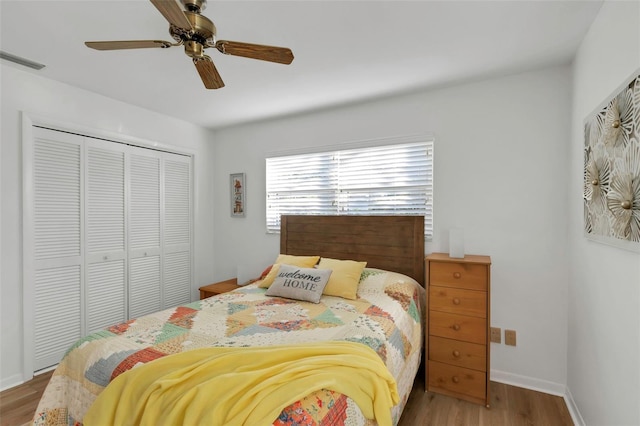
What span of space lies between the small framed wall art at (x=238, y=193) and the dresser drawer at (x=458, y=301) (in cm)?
258

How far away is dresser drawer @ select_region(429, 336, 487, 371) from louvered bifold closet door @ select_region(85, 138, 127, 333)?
3.08 meters

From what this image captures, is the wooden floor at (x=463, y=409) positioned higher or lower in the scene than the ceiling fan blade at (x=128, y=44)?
lower

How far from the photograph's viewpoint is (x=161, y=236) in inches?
147

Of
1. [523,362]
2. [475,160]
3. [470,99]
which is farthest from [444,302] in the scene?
[470,99]

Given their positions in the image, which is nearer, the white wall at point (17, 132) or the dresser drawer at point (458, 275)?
the dresser drawer at point (458, 275)

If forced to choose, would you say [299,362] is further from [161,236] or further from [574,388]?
[161,236]

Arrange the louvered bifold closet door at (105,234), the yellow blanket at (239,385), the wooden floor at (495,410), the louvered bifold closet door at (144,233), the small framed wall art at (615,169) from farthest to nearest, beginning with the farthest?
the louvered bifold closet door at (144,233)
the louvered bifold closet door at (105,234)
the wooden floor at (495,410)
the small framed wall art at (615,169)
the yellow blanket at (239,385)

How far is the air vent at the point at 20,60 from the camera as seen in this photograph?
2.33 m

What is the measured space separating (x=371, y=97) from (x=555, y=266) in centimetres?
214

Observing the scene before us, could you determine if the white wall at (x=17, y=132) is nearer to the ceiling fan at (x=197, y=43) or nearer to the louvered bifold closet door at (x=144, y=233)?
the louvered bifold closet door at (x=144, y=233)

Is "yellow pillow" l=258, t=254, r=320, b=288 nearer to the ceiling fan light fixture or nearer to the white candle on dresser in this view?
the white candle on dresser

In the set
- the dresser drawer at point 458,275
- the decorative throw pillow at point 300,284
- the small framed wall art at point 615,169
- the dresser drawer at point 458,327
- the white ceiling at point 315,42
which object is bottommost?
the dresser drawer at point 458,327

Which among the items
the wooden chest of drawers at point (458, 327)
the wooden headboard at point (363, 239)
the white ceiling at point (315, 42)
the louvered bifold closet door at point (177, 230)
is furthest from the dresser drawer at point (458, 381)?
the louvered bifold closet door at point (177, 230)

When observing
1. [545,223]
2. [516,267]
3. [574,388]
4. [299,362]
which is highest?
[545,223]
